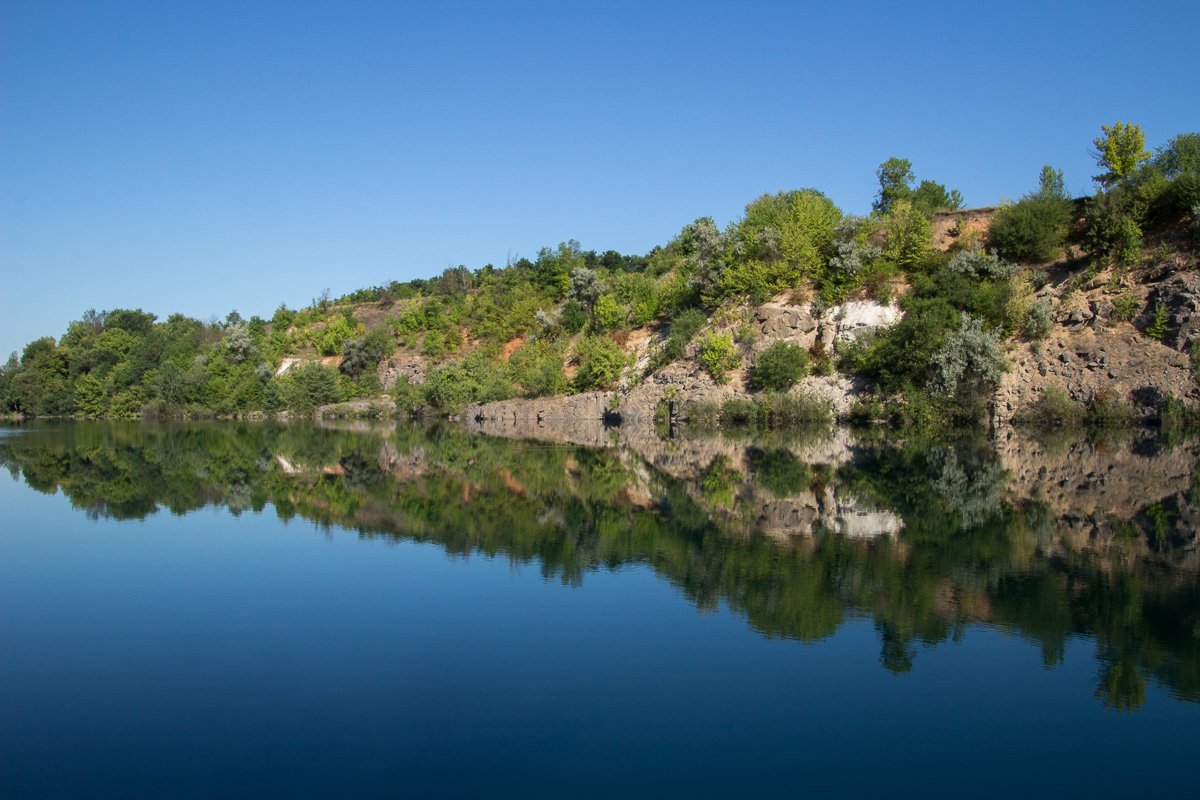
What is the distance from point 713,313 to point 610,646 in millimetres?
41262

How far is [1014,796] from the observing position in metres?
4.86

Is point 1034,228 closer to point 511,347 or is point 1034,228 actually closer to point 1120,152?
point 1120,152

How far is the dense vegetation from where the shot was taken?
3716 centimetres

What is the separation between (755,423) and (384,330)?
3822cm

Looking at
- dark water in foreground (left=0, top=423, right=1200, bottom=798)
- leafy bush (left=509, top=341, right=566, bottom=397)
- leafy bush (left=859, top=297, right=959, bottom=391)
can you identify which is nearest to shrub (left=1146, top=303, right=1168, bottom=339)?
leafy bush (left=859, top=297, right=959, bottom=391)

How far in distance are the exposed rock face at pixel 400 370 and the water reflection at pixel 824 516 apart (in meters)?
33.1

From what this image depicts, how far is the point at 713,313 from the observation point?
47438 mm

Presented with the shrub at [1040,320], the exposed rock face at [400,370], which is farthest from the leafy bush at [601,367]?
the shrub at [1040,320]

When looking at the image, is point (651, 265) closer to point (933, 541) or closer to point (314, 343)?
point (314, 343)

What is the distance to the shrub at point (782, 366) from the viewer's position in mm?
41000

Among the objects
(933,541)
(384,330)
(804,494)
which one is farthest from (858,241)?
(384,330)

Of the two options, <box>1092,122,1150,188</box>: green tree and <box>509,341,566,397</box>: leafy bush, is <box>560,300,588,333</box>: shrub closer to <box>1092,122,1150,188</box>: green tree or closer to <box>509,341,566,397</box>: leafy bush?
<box>509,341,566,397</box>: leafy bush

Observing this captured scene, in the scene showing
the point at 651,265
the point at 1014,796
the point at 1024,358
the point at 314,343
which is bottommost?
the point at 1014,796

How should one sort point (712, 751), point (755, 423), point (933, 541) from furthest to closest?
1. point (755, 423)
2. point (933, 541)
3. point (712, 751)
